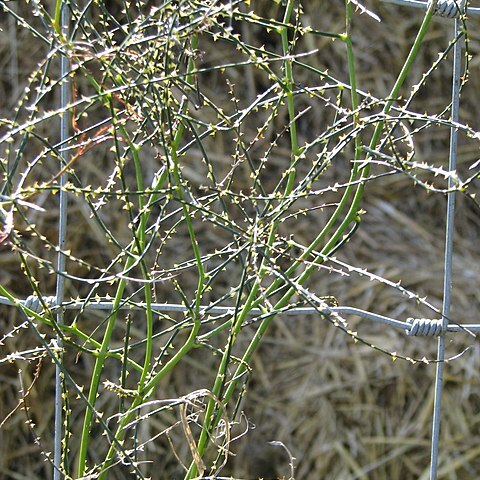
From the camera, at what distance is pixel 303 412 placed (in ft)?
5.44

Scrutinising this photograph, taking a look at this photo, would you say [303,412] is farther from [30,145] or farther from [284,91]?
[284,91]

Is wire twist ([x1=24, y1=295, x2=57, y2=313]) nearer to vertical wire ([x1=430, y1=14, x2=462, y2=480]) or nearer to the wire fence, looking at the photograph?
the wire fence

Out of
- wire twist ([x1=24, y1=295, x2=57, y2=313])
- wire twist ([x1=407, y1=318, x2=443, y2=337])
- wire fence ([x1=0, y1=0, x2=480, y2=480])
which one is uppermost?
wire fence ([x1=0, y1=0, x2=480, y2=480])

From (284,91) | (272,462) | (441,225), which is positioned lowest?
(272,462)

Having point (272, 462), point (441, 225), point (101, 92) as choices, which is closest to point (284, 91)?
point (101, 92)

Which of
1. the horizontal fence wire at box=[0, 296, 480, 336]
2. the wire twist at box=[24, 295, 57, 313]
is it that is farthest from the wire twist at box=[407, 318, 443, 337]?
the wire twist at box=[24, 295, 57, 313]

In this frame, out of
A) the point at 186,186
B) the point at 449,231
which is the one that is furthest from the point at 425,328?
the point at 186,186

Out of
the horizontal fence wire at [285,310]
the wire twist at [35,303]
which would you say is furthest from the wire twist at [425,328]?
the wire twist at [35,303]

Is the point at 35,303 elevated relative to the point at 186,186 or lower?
lower

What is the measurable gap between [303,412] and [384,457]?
0.49 feet

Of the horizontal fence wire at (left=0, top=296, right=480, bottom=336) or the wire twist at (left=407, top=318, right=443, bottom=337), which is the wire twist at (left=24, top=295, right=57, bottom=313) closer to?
the horizontal fence wire at (left=0, top=296, right=480, bottom=336)

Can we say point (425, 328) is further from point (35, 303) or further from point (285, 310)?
point (35, 303)

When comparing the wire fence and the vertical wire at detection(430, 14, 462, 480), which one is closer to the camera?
the wire fence

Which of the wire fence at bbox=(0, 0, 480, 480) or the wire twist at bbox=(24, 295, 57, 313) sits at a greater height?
the wire fence at bbox=(0, 0, 480, 480)
